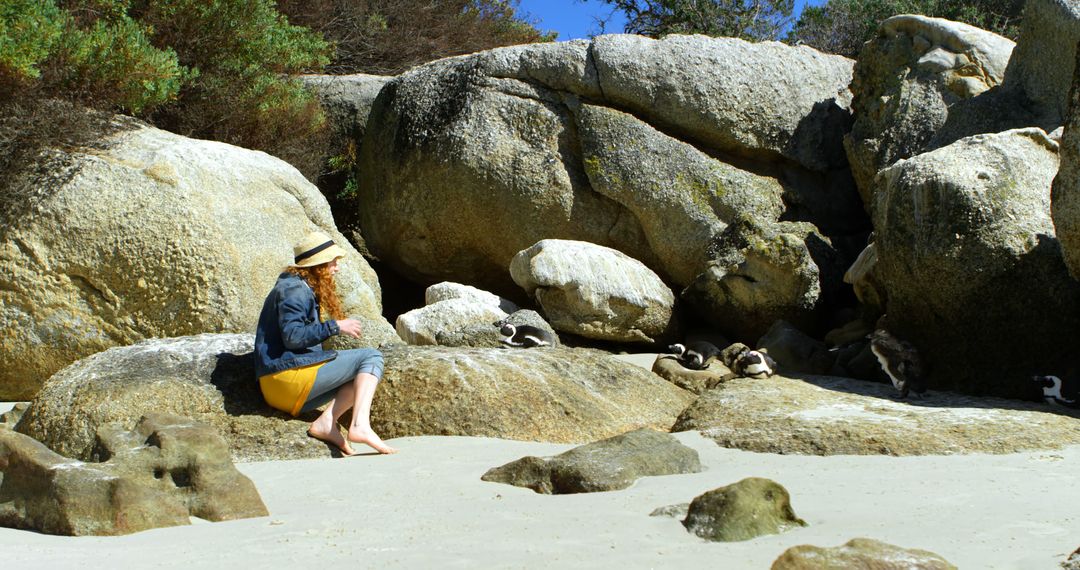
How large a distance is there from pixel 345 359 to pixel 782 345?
5.14m

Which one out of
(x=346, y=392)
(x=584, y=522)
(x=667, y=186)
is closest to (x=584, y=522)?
(x=584, y=522)

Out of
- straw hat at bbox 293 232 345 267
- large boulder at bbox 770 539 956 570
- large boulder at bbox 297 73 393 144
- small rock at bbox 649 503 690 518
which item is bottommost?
small rock at bbox 649 503 690 518

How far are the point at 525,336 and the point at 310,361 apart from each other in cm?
358

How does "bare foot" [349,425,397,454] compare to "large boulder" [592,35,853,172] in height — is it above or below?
below

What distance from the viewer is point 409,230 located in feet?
43.3

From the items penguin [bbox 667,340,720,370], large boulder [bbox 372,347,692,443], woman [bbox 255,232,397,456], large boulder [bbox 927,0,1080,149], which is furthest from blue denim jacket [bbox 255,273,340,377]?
large boulder [bbox 927,0,1080,149]

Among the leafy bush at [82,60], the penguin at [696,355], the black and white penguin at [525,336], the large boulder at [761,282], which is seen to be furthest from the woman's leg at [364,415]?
the large boulder at [761,282]

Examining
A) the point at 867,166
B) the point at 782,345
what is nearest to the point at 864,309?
the point at 782,345

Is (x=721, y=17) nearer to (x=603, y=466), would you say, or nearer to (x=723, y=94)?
(x=723, y=94)

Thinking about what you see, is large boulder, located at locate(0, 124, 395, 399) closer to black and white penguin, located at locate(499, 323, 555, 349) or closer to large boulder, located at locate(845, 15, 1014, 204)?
black and white penguin, located at locate(499, 323, 555, 349)

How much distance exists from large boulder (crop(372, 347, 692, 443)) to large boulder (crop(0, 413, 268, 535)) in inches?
71.7

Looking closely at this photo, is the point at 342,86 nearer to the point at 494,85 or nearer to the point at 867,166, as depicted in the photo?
the point at 494,85

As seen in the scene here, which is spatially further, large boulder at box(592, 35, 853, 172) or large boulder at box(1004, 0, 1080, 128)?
large boulder at box(592, 35, 853, 172)

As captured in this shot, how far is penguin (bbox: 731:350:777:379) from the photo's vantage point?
9.07m
